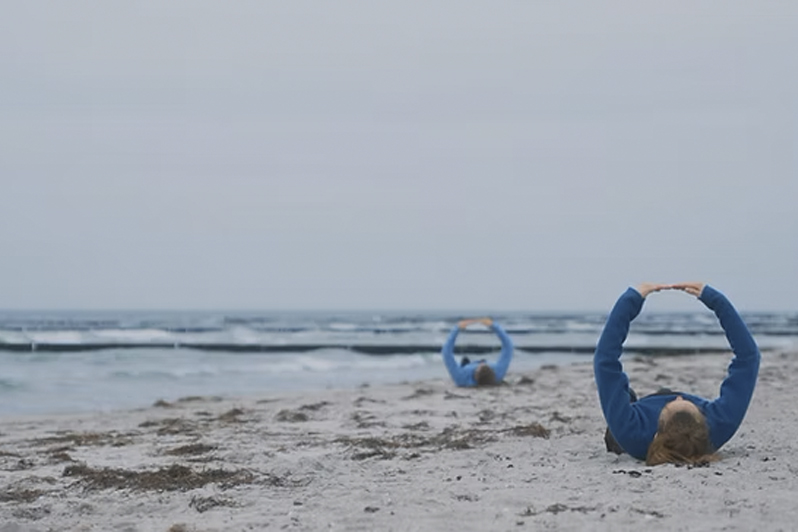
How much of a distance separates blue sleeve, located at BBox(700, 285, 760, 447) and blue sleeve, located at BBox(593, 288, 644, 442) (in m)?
0.50

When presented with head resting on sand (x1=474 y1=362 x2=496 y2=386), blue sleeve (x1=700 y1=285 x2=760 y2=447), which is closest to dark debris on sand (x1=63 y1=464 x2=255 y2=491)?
blue sleeve (x1=700 y1=285 x2=760 y2=447)

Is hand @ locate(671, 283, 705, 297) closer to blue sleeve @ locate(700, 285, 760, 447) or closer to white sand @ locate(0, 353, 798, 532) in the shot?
blue sleeve @ locate(700, 285, 760, 447)

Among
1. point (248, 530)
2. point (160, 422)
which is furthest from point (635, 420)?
point (160, 422)

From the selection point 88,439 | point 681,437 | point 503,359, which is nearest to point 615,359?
point 681,437

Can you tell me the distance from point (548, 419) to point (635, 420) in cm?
414

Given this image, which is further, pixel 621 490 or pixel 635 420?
pixel 635 420

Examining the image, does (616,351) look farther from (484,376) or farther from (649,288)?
(484,376)

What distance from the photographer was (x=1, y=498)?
6.19 meters

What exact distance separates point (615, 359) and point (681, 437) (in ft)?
2.16

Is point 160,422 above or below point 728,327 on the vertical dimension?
below

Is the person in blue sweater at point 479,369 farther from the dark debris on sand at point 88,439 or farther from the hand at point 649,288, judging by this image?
the hand at point 649,288

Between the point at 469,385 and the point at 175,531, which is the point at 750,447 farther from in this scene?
the point at 469,385

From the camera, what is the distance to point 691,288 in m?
6.40

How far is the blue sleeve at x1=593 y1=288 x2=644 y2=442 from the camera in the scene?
6387mm
